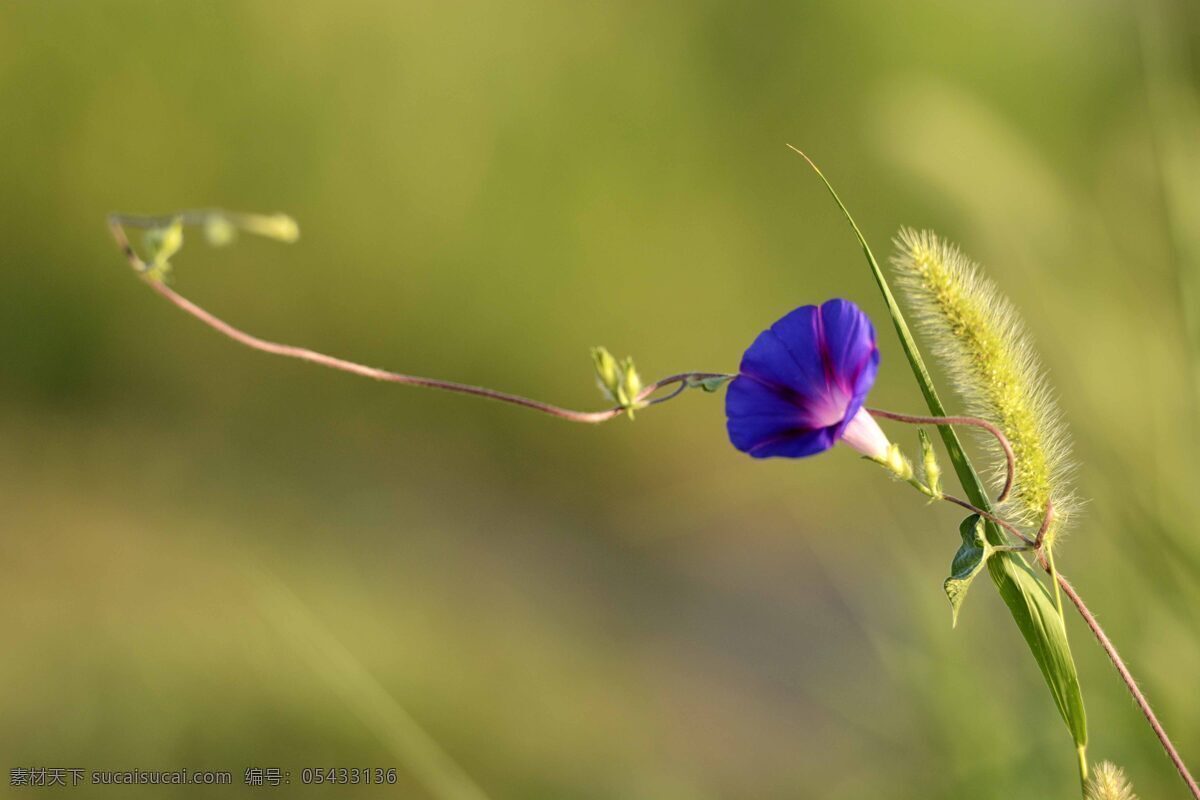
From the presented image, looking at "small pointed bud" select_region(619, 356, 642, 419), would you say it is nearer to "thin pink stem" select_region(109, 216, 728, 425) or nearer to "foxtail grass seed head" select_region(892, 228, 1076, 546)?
"thin pink stem" select_region(109, 216, 728, 425)

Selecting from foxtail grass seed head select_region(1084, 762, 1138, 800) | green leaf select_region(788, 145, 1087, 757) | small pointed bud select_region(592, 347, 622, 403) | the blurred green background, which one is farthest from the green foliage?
the blurred green background

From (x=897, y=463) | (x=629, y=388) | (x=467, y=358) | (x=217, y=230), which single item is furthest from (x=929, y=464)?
(x=467, y=358)

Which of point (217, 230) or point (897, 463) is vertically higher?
point (217, 230)

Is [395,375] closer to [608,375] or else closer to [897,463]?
[608,375]

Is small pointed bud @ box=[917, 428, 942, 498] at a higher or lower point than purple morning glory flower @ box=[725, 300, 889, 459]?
lower

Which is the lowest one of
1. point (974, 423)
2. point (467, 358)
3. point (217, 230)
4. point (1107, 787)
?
point (1107, 787)

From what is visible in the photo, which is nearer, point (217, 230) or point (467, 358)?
point (217, 230)

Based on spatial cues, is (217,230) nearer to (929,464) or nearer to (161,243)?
(161,243)
